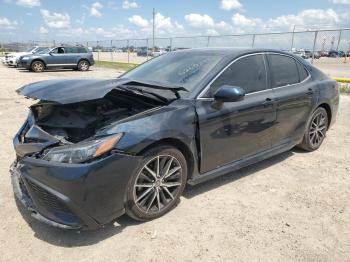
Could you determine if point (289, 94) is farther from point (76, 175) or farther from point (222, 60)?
point (76, 175)

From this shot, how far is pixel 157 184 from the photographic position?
11.3ft

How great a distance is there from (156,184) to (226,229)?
80 cm

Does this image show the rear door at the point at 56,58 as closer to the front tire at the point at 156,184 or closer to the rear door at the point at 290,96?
the rear door at the point at 290,96

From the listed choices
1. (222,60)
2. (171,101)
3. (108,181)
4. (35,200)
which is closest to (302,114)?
(222,60)

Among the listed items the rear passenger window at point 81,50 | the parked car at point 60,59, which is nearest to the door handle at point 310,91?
the parked car at point 60,59

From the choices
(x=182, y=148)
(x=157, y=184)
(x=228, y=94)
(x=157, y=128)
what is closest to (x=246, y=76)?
(x=228, y=94)

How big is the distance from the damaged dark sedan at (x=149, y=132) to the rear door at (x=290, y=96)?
0.07 ft

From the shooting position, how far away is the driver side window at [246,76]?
3959mm

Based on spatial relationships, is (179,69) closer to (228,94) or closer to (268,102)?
(228,94)

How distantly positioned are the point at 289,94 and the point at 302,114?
48cm

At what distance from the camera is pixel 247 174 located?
15.3 ft

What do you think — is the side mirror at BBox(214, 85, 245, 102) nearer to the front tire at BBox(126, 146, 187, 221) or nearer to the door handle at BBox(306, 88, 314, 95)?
the front tire at BBox(126, 146, 187, 221)

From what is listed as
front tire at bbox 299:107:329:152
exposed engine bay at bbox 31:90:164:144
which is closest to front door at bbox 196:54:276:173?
exposed engine bay at bbox 31:90:164:144

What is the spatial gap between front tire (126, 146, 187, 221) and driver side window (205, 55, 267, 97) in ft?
2.75
